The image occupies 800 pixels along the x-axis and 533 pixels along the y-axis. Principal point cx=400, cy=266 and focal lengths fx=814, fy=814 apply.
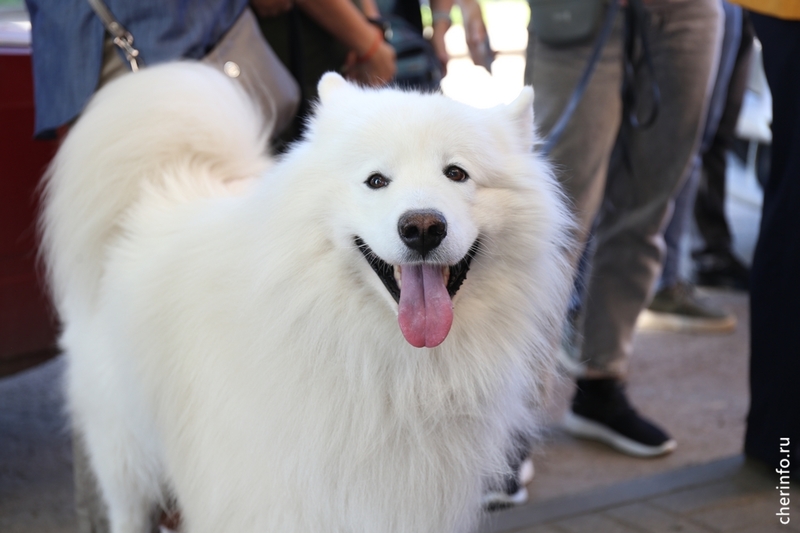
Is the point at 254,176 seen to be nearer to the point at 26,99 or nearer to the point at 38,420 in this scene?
the point at 26,99

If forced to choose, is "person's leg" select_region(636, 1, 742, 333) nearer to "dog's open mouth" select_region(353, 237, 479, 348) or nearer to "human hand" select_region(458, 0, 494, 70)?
"human hand" select_region(458, 0, 494, 70)

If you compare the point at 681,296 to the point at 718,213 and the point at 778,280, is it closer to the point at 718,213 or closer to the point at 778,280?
the point at 718,213

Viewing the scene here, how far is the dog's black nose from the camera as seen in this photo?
5.81 ft

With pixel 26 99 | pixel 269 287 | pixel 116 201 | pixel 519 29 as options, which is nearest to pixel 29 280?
pixel 26 99

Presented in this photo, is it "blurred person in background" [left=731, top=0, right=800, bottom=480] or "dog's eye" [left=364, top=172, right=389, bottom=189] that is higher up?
"dog's eye" [left=364, top=172, right=389, bottom=189]

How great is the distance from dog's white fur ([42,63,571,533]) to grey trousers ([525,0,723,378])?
101 cm

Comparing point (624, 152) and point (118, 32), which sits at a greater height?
point (118, 32)

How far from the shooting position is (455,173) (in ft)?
6.50

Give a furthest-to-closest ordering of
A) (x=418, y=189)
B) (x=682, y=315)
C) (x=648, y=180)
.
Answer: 1. (x=682, y=315)
2. (x=648, y=180)
3. (x=418, y=189)

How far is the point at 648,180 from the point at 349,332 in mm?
1932

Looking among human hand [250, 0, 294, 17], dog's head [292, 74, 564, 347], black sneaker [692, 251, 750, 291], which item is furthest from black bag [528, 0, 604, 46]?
black sneaker [692, 251, 750, 291]

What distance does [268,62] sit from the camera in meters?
2.80

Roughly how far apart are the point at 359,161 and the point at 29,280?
1.75 metres

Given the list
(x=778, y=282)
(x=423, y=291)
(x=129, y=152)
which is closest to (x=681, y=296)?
(x=778, y=282)
